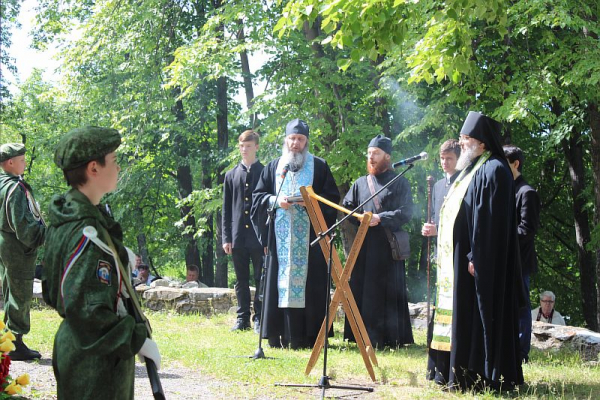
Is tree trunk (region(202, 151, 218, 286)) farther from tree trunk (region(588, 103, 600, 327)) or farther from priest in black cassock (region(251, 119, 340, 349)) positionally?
priest in black cassock (region(251, 119, 340, 349))

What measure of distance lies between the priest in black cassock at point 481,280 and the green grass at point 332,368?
8.7 inches

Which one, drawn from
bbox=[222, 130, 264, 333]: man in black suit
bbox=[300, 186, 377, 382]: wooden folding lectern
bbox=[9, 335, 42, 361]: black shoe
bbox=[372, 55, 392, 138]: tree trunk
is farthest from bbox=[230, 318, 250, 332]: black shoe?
bbox=[372, 55, 392, 138]: tree trunk

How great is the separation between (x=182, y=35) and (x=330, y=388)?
15430 millimetres

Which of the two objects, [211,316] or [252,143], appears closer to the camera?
[252,143]

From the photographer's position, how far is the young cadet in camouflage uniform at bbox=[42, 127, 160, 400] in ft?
9.35

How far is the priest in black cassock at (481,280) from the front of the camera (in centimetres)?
584

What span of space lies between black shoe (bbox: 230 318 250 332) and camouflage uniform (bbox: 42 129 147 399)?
21.7 feet

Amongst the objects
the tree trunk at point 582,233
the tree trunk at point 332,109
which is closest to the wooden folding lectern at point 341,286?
the tree trunk at point 332,109

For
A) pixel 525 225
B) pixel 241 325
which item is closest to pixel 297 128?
pixel 525 225

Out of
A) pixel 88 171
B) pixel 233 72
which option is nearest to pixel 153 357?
pixel 88 171

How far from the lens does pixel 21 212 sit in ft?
21.2

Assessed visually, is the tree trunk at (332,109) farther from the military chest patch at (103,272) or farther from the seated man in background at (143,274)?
the military chest patch at (103,272)

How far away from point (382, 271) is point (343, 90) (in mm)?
6247

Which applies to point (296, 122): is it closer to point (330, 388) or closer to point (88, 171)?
point (330, 388)
